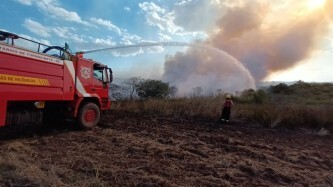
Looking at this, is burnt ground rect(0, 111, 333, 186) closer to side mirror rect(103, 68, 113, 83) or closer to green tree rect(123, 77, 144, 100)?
side mirror rect(103, 68, 113, 83)

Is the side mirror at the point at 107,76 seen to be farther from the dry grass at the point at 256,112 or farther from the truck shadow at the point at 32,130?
the dry grass at the point at 256,112

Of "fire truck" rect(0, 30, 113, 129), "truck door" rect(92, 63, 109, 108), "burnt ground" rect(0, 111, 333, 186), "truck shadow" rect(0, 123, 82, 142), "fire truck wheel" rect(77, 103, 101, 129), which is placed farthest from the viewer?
"truck door" rect(92, 63, 109, 108)

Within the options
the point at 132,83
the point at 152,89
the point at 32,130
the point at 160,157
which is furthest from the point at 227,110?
the point at 132,83

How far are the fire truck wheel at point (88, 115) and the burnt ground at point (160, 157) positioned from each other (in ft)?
1.13

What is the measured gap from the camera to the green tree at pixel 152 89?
2708 cm

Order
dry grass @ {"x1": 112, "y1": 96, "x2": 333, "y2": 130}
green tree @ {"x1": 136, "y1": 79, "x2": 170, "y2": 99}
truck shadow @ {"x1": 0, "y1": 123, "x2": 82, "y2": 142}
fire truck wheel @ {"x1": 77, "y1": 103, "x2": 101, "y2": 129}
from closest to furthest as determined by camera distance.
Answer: truck shadow @ {"x1": 0, "y1": 123, "x2": 82, "y2": 142} → fire truck wheel @ {"x1": 77, "y1": 103, "x2": 101, "y2": 129} → dry grass @ {"x1": 112, "y1": 96, "x2": 333, "y2": 130} → green tree @ {"x1": 136, "y1": 79, "x2": 170, "y2": 99}

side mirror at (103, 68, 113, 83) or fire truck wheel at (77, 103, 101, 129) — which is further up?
side mirror at (103, 68, 113, 83)

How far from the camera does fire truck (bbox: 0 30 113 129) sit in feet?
28.8

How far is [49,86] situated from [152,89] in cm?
1711

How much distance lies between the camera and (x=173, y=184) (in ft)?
19.5

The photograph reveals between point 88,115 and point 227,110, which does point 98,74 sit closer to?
point 88,115

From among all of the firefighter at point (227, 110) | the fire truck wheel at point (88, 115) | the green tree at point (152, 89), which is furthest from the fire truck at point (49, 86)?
the green tree at point (152, 89)

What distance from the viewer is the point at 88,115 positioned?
12062mm

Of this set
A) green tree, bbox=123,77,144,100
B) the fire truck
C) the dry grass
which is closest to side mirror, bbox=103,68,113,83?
the fire truck
